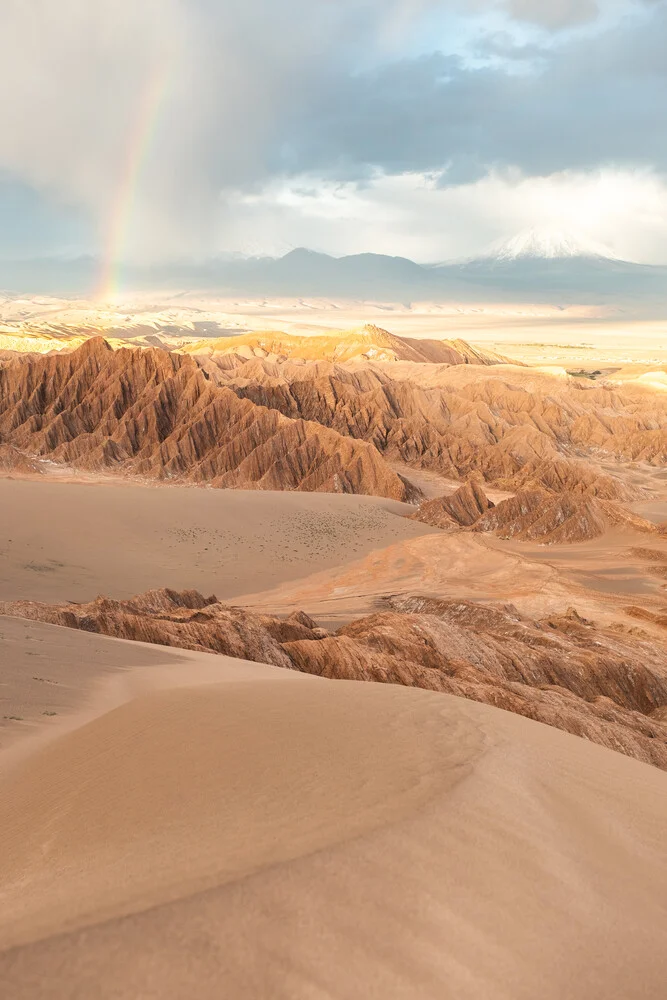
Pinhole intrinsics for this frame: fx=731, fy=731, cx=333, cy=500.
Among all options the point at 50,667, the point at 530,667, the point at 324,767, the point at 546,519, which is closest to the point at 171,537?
the point at 546,519

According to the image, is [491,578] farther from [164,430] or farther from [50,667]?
[164,430]

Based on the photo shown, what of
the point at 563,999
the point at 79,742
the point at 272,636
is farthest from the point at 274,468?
the point at 563,999

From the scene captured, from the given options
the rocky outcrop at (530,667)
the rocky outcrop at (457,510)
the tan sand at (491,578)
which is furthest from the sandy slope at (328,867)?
the rocky outcrop at (457,510)

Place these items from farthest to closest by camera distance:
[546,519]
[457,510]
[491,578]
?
[457,510] < [546,519] < [491,578]

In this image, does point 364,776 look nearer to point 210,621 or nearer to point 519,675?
point 210,621

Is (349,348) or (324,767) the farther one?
(349,348)

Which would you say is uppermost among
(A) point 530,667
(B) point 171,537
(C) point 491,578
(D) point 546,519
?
(A) point 530,667

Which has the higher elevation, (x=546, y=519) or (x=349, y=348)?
(x=349, y=348)

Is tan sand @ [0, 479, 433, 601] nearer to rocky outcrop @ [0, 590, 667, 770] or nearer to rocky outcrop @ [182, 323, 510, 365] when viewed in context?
rocky outcrop @ [0, 590, 667, 770]
